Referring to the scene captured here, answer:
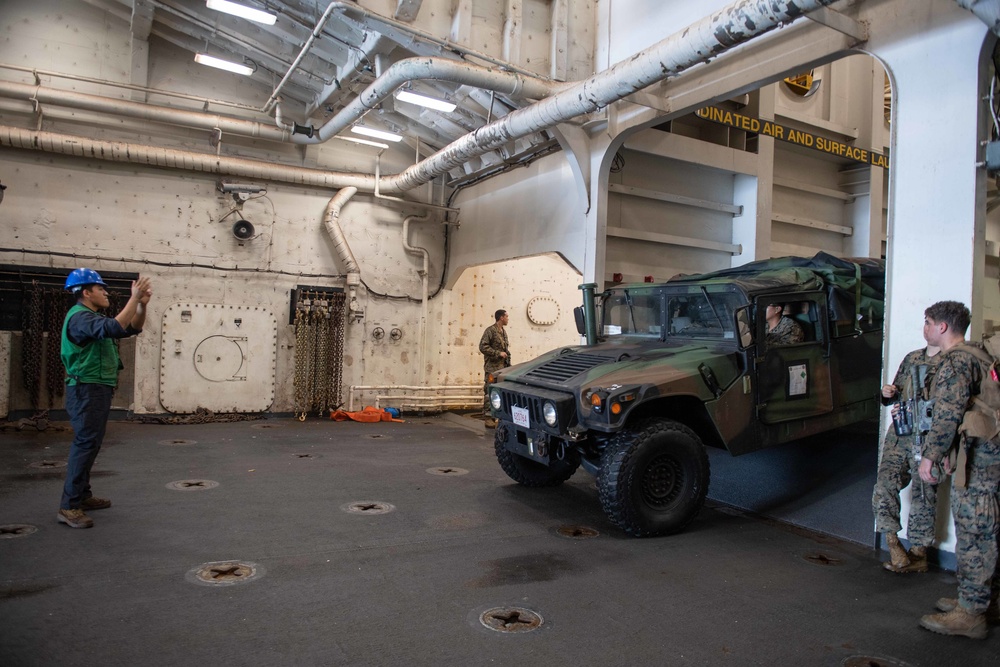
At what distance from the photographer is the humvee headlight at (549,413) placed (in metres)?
4.66

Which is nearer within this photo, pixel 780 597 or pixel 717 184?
pixel 780 597

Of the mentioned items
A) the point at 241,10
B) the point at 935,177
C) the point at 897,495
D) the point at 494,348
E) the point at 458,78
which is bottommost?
the point at 897,495

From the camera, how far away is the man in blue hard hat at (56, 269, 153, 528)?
171 inches

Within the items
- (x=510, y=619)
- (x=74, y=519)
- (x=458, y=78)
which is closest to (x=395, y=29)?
(x=458, y=78)

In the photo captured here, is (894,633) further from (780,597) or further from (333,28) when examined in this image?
(333,28)

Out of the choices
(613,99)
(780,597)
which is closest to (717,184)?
(613,99)

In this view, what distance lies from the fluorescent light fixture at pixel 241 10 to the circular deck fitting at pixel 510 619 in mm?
6386

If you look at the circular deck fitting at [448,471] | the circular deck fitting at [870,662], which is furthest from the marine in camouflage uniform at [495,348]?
the circular deck fitting at [870,662]

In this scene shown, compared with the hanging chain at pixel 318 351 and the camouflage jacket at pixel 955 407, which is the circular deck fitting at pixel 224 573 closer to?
the camouflage jacket at pixel 955 407

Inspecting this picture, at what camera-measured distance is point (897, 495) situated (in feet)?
13.3

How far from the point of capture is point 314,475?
6.14m

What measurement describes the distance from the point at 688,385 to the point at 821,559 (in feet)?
4.63

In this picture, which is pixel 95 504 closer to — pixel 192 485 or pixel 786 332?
pixel 192 485

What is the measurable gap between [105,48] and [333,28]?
4248mm
